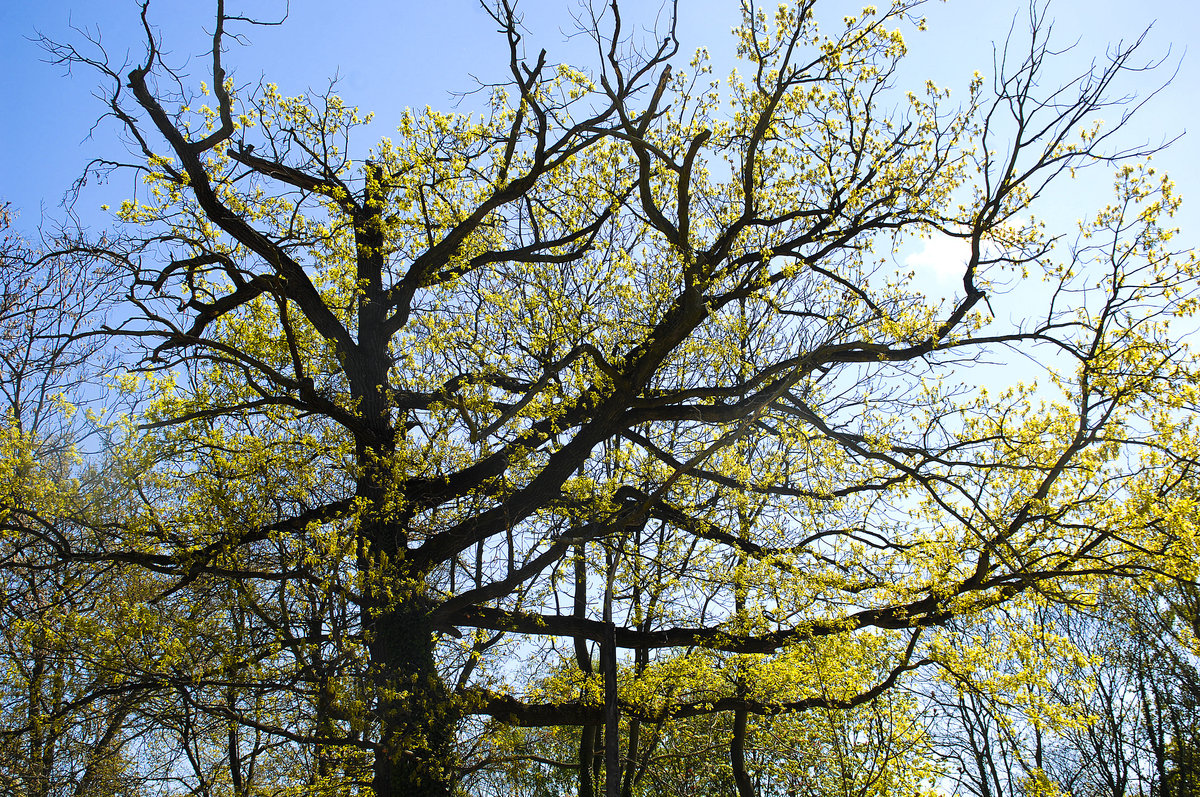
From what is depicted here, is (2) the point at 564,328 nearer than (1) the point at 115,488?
No

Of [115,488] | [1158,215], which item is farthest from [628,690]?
[1158,215]

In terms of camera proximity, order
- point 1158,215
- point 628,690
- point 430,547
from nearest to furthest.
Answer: point 1158,215
point 430,547
point 628,690

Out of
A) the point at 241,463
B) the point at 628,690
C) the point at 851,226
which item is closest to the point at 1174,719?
the point at 628,690

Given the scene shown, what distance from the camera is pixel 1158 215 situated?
8.02 meters

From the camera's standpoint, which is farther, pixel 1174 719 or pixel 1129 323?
pixel 1174 719

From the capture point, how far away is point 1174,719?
18.8 metres

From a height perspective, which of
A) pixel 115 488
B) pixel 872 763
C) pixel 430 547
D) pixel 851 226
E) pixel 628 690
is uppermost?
pixel 851 226

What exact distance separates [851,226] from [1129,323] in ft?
11.3

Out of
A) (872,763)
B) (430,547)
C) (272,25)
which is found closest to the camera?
(272,25)

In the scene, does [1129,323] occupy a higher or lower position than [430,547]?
higher

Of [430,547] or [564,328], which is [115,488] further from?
[564,328]

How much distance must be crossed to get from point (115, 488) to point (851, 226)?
978 centimetres

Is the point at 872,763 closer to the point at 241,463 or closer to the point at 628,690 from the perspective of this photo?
the point at 628,690

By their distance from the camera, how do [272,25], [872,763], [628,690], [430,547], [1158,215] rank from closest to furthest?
[1158,215], [272,25], [430,547], [872,763], [628,690]
